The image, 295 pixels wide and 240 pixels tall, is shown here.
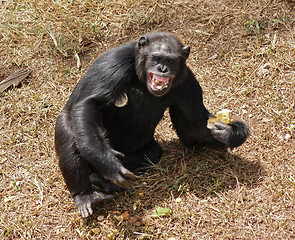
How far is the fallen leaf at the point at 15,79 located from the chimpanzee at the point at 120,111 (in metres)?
2.68

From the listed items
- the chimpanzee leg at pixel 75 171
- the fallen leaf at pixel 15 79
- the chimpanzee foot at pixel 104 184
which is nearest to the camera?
the chimpanzee leg at pixel 75 171

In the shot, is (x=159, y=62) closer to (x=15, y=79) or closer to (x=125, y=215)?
(x=125, y=215)

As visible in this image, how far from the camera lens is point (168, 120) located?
8703 millimetres

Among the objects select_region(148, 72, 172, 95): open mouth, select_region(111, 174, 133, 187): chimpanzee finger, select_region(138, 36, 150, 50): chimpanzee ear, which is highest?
select_region(138, 36, 150, 50): chimpanzee ear

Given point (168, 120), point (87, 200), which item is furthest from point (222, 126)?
point (87, 200)

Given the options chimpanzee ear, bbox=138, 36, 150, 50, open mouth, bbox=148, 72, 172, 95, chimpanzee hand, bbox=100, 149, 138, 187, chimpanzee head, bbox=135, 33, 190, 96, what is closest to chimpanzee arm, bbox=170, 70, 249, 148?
chimpanzee head, bbox=135, 33, 190, 96

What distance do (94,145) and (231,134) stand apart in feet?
7.17

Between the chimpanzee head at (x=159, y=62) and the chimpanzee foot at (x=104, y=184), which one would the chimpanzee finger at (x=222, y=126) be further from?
the chimpanzee foot at (x=104, y=184)

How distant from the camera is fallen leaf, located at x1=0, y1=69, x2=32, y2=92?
925 centimetres

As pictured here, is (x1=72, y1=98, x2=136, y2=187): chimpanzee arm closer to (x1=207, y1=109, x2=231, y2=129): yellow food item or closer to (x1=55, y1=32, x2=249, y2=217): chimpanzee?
(x1=55, y1=32, x2=249, y2=217): chimpanzee

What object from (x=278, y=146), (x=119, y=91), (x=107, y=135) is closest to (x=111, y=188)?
(x=107, y=135)

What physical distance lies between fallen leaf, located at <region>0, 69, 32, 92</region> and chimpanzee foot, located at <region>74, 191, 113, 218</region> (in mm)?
3441

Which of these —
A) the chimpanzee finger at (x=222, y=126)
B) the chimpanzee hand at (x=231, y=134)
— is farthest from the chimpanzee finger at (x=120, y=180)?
the chimpanzee finger at (x=222, y=126)

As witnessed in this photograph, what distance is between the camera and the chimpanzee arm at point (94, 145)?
6324 millimetres
